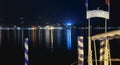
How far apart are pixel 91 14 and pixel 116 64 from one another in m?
16.7

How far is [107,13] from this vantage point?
1608cm

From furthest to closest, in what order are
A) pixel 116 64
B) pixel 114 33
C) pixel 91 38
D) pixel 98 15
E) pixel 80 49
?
1. pixel 116 64
2. pixel 80 49
3. pixel 98 15
4. pixel 91 38
5. pixel 114 33

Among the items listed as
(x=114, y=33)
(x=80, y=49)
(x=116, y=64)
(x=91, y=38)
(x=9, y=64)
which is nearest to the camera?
(x=114, y=33)

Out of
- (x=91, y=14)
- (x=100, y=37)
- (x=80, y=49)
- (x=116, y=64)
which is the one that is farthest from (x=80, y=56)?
(x=116, y=64)

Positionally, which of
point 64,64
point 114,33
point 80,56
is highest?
point 114,33

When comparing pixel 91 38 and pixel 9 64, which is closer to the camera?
pixel 91 38

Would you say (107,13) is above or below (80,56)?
above

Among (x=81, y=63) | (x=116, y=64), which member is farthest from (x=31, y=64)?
(x=81, y=63)

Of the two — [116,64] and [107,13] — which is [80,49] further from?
[116,64]

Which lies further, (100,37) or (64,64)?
(64,64)

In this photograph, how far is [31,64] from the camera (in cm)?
3609

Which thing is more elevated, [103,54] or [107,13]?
[107,13]

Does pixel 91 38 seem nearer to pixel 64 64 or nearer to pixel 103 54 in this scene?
pixel 103 54

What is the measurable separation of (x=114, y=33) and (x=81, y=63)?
15.7 feet
